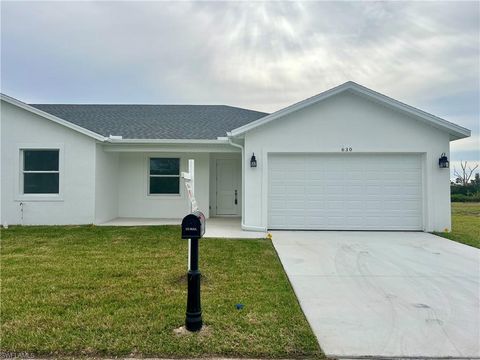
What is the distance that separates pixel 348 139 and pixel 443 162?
2941 mm

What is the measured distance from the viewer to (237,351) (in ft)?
10.4

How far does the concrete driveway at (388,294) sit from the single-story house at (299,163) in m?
1.67

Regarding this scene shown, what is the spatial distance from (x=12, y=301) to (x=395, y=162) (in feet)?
33.4

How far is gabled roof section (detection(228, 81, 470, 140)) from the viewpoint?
31.2 feet

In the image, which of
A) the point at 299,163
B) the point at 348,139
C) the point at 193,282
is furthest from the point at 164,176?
the point at 193,282

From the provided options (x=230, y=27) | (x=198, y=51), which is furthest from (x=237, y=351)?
(x=198, y=51)

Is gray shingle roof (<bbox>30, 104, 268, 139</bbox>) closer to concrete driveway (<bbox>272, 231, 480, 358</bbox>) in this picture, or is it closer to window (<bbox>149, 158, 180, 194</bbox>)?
window (<bbox>149, 158, 180, 194</bbox>)

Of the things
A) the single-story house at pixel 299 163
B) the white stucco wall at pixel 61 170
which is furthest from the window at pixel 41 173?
the white stucco wall at pixel 61 170

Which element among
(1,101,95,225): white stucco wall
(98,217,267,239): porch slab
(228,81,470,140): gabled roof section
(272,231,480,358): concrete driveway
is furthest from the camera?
(1,101,95,225): white stucco wall

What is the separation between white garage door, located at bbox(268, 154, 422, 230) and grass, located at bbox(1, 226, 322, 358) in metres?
2.85

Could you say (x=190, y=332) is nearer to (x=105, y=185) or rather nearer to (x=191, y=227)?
(x=191, y=227)

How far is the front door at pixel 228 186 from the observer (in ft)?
44.7

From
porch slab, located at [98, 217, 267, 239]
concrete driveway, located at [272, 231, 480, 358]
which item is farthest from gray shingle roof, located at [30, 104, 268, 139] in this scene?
concrete driveway, located at [272, 231, 480, 358]

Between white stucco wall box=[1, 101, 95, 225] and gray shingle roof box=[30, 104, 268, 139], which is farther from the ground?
gray shingle roof box=[30, 104, 268, 139]
